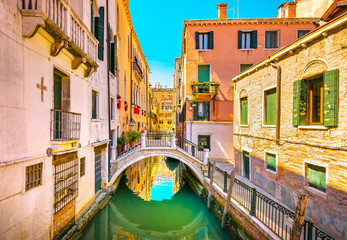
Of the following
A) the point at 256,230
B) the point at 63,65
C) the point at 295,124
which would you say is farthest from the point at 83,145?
the point at 295,124

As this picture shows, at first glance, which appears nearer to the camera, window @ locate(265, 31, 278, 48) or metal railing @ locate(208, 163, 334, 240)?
metal railing @ locate(208, 163, 334, 240)

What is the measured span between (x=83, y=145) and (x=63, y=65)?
2950 mm

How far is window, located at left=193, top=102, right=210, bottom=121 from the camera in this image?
52.2 ft

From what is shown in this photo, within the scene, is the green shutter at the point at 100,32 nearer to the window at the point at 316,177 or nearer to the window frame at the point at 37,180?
the window frame at the point at 37,180

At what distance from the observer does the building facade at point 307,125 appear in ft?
17.6

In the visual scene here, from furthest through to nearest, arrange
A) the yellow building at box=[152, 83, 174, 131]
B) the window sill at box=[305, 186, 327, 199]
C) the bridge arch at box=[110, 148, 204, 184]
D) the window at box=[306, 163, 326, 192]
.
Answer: the yellow building at box=[152, 83, 174, 131] < the bridge arch at box=[110, 148, 204, 184] < the window at box=[306, 163, 326, 192] < the window sill at box=[305, 186, 327, 199]

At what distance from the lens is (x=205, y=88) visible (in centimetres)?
1556

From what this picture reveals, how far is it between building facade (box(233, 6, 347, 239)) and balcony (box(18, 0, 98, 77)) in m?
7.00

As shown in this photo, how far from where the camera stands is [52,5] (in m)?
4.91

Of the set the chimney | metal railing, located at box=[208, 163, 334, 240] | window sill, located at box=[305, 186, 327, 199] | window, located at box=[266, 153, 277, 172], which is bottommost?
metal railing, located at box=[208, 163, 334, 240]

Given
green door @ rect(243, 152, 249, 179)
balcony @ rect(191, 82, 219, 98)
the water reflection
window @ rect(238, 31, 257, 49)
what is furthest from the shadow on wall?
window @ rect(238, 31, 257, 49)

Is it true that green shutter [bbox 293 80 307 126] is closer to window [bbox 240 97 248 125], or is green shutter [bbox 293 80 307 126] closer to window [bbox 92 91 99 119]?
window [bbox 240 97 248 125]

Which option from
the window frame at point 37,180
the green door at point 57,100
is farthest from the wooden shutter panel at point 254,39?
the window frame at point 37,180

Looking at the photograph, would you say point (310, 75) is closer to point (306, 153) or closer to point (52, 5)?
point (306, 153)
